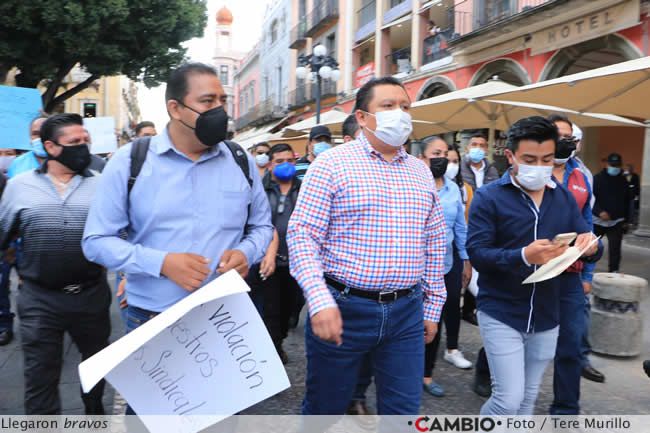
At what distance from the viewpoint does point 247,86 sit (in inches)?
1900

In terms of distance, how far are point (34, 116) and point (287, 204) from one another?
8.53 ft

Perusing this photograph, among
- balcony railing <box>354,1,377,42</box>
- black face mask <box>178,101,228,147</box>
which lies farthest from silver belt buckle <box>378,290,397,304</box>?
balcony railing <box>354,1,377,42</box>

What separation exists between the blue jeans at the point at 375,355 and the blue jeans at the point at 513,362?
51 centimetres

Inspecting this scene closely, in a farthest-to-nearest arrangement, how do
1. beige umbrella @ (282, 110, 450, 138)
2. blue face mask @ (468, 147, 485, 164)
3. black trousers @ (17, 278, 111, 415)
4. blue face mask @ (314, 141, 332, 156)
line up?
beige umbrella @ (282, 110, 450, 138), blue face mask @ (468, 147, 485, 164), blue face mask @ (314, 141, 332, 156), black trousers @ (17, 278, 111, 415)

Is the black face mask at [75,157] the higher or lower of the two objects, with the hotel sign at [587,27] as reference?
lower

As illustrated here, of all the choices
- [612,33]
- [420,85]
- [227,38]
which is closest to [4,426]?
[612,33]

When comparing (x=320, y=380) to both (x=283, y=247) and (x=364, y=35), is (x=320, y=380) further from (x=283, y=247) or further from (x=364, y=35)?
(x=364, y=35)

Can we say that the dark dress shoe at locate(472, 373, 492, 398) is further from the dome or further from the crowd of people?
the dome

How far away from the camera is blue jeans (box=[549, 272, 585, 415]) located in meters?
3.15

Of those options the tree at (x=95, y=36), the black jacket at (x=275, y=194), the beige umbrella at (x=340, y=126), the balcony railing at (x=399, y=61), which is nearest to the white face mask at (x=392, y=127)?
the black jacket at (x=275, y=194)

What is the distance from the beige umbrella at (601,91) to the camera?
6188 mm

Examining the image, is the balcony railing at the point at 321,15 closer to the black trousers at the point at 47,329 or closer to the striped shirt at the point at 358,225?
the black trousers at the point at 47,329

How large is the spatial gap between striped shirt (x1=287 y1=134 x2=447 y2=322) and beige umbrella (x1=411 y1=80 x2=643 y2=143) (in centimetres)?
585

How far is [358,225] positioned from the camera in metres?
2.32
